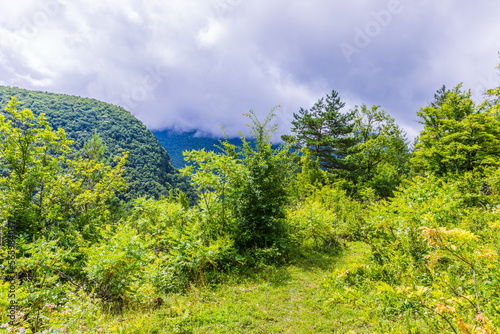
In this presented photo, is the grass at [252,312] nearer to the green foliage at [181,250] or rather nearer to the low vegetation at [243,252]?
the low vegetation at [243,252]

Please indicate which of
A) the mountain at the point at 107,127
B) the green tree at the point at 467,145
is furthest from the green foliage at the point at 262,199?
the mountain at the point at 107,127

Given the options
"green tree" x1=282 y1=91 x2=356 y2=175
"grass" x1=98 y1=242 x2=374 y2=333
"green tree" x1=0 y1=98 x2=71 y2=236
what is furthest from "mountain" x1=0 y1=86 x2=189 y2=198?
Result: "grass" x1=98 y1=242 x2=374 y2=333

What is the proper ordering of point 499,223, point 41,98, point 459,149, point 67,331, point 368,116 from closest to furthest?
point 67,331 → point 499,223 → point 459,149 → point 368,116 → point 41,98

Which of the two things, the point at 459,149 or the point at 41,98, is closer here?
the point at 459,149

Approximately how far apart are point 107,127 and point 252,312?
512ft

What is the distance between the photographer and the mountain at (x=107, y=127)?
118 metres

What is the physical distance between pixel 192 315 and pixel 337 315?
248 cm

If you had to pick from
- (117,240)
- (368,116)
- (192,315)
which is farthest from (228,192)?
(368,116)

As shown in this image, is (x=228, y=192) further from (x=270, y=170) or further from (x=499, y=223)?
(x=499, y=223)

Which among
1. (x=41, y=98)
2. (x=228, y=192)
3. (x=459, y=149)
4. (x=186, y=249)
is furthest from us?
(x=41, y=98)

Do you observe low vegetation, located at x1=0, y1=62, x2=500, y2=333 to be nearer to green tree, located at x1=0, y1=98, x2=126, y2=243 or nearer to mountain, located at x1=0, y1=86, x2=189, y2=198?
green tree, located at x1=0, y1=98, x2=126, y2=243

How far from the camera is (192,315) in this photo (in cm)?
409

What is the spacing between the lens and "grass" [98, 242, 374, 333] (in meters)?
3.72

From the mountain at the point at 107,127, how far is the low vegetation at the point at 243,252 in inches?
4107
